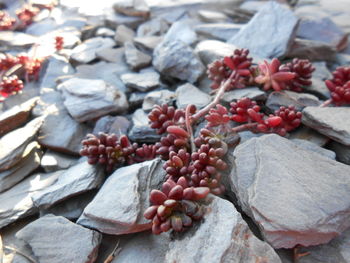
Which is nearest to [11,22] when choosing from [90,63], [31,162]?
[90,63]

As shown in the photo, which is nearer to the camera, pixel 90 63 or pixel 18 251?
pixel 18 251

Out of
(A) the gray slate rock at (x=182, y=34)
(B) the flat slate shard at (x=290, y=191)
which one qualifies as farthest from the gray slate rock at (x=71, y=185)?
(A) the gray slate rock at (x=182, y=34)

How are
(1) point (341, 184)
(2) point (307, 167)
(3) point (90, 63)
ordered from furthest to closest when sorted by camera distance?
(3) point (90, 63), (2) point (307, 167), (1) point (341, 184)

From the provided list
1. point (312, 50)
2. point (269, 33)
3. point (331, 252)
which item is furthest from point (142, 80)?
point (331, 252)

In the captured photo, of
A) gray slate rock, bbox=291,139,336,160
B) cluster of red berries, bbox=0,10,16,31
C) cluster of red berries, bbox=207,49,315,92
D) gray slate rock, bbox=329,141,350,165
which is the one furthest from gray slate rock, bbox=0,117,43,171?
cluster of red berries, bbox=0,10,16,31

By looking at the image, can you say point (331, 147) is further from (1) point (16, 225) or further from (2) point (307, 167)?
(1) point (16, 225)

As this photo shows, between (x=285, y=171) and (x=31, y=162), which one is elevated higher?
(x=285, y=171)
